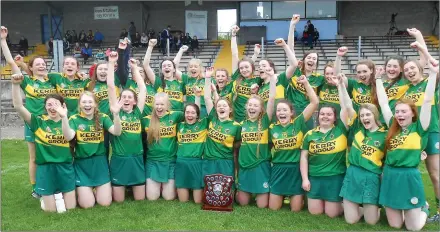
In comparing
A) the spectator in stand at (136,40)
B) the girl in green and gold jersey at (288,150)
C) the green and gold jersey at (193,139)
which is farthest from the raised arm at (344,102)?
the spectator in stand at (136,40)

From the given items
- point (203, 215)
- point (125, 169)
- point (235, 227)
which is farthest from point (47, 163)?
point (235, 227)

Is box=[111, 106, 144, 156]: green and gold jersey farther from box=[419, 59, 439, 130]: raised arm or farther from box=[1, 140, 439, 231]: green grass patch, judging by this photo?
box=[419, 59, 439, 130]: raised arm

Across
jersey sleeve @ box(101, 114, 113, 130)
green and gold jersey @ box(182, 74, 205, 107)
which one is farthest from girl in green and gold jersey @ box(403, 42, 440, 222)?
jersey sleeve @ box(101, 114, 113, 130)

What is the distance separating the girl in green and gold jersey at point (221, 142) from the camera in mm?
5664

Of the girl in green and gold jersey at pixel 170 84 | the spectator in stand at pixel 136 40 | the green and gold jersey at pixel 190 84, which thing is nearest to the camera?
the girl in green and gold jersey at pixel 170 84

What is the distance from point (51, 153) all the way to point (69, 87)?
51.6 inches

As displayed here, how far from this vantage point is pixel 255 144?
5508 millimetres

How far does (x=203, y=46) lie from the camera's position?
76.3ft

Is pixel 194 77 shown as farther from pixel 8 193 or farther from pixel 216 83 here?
pixel 8 193

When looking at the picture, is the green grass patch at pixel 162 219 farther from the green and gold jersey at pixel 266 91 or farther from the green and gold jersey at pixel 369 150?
the green and gold jersey at pixel 266 91

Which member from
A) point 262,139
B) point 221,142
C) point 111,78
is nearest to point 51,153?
point 111,78

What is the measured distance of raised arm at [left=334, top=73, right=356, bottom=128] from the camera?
5000 millimetres

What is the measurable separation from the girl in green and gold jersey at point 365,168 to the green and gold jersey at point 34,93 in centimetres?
408

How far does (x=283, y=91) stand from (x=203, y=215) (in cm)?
221
